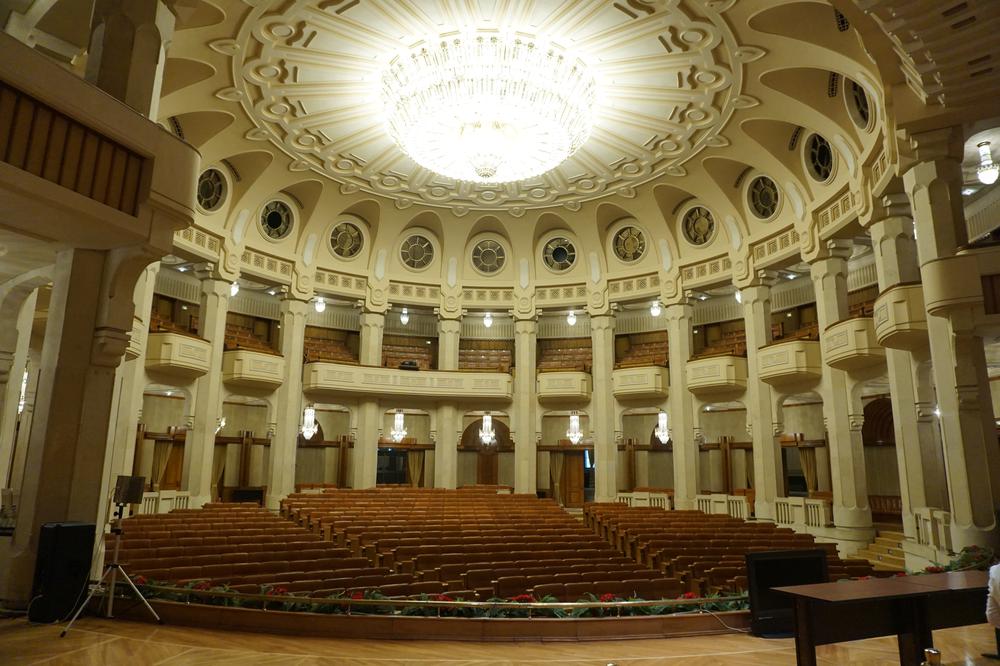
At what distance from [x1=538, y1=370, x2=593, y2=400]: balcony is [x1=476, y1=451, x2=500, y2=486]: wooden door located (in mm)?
3947

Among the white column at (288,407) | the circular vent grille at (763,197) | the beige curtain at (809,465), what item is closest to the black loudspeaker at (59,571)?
the white column at (288,407)

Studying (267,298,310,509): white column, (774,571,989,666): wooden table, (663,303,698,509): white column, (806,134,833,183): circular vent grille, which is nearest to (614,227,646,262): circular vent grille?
(663,303,698,509): white column

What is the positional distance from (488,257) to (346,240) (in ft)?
16.7

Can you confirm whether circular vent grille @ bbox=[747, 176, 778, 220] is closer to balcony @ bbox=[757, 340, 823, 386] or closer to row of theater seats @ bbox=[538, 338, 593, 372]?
balcony @ bbox=[757, 340, 823, 386]

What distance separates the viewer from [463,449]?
24391mm

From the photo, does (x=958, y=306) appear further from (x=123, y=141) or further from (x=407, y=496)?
(x=407, y=496)

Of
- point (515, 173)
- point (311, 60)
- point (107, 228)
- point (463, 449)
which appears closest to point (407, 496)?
point (463, 449)

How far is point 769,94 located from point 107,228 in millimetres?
12792

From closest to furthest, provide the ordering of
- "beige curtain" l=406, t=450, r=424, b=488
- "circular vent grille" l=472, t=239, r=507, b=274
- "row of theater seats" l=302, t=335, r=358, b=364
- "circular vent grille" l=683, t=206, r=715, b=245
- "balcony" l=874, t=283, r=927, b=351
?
"balcony" l=874, t=283, r=927, b=351 < "circular vent grille" l=683, t=206, r=715, b=245 < "row of theater seats" l=302, t=335, r=358, b=364 < "circular vent grille" l=472, t=239, r=507, b=274 < "beige curtain" l=406, t=450, r=424, b=488

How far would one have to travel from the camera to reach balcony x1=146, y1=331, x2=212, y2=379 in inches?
624

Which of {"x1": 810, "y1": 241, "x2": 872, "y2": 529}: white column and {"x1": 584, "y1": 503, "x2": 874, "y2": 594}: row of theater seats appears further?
{"x1": 810, "y1": 241, "x2": 872, "y2": 529}: white column

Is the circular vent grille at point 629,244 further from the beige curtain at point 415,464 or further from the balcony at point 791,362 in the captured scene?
the beige curtain at point 415,464

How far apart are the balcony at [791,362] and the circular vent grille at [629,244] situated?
5.97 metres

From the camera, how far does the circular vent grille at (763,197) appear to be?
57.5 ft
